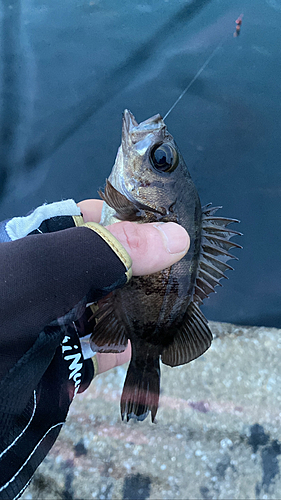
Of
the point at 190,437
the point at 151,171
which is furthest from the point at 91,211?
the point at 190,437

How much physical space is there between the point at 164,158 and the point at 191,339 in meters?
1.03

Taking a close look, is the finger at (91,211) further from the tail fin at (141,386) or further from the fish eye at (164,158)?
the tail fin at (141,386)

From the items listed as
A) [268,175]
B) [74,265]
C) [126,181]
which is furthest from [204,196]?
[74,265]

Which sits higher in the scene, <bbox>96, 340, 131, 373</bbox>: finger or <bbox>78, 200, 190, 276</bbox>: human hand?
<bbox>78, 200, 190, 276</bbox>: human hand

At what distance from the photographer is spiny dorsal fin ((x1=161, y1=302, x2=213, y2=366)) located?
1790 millimetres

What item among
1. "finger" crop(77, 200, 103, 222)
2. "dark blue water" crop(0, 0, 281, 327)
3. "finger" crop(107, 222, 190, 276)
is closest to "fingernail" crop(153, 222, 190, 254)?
"finger" crop(107, 222, 190, 276)

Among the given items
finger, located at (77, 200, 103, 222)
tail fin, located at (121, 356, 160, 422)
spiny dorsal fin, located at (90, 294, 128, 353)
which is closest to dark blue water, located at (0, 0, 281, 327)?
finger, located at (77, 200, 103, 222)

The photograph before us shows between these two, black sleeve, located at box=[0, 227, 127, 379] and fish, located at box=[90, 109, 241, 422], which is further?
fish, located at box=[90, 109, 241, 422]

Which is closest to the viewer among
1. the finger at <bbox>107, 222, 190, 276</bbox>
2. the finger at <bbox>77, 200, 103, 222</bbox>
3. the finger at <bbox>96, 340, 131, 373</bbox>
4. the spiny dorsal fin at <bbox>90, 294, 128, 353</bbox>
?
the finger at <bbox>107, 222, 190, 276</bbox>

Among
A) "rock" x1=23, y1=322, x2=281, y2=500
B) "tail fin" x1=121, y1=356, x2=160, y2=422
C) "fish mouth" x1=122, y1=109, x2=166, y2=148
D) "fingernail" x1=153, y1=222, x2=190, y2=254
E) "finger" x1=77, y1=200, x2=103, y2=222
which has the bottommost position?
"rock" x1=23, y1=322, x2=281, y2=500

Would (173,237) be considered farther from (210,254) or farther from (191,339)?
(191,339)

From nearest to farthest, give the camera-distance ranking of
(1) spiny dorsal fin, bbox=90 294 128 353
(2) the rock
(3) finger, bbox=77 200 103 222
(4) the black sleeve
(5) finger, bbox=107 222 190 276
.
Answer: (4) the black sleeve, (5) finger, bbox=107 222 190 276, (1) spiny dorsal fin, bbox=90 294 128 353, (2) the rock, (3) finger, bbox=77 200 103 222

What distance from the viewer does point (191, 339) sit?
1821 mm

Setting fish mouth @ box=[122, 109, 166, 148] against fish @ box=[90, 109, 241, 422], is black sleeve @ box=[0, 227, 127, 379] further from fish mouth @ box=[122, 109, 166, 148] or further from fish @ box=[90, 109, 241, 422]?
fish mouth @ box=[122, 109, 166, 148]
